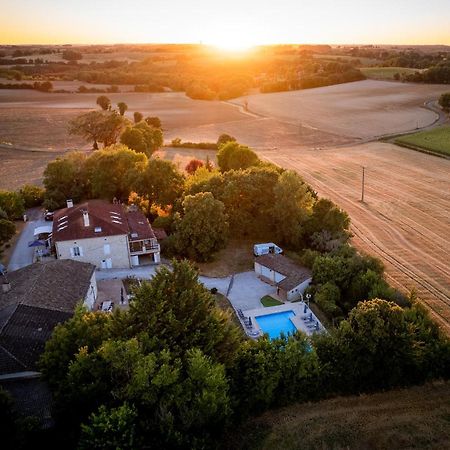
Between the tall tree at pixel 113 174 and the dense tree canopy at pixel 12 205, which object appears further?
the tall tree at pixel 113 174

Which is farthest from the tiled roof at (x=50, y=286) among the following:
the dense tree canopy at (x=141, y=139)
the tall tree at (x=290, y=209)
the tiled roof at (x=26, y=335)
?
the dense tree canopy at (x=141, y=139)

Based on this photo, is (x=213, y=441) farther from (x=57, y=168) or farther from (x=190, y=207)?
(x=57, y=168)

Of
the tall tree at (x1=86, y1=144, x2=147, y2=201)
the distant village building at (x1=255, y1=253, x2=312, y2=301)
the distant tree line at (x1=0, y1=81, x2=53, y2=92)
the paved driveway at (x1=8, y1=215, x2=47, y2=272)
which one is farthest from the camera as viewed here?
the distant tree line at (x1=0, y1=81, x2=53, y2=92)

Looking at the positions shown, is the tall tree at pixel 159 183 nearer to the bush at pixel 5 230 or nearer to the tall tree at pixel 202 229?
the tall tree at pixel 202 229

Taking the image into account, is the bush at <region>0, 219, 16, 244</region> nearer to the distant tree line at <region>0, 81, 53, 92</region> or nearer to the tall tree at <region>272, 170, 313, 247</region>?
the tall tree at <region>272, 170, 313, 247</region>

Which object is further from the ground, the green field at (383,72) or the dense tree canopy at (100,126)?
the green field at (383,72)

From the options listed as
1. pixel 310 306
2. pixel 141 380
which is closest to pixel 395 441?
pixel 141 380

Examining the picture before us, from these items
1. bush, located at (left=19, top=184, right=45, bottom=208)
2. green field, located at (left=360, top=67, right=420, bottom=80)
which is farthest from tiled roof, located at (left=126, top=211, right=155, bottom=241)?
green field, located at (left=360, top=67, right=420, bottom=80)
